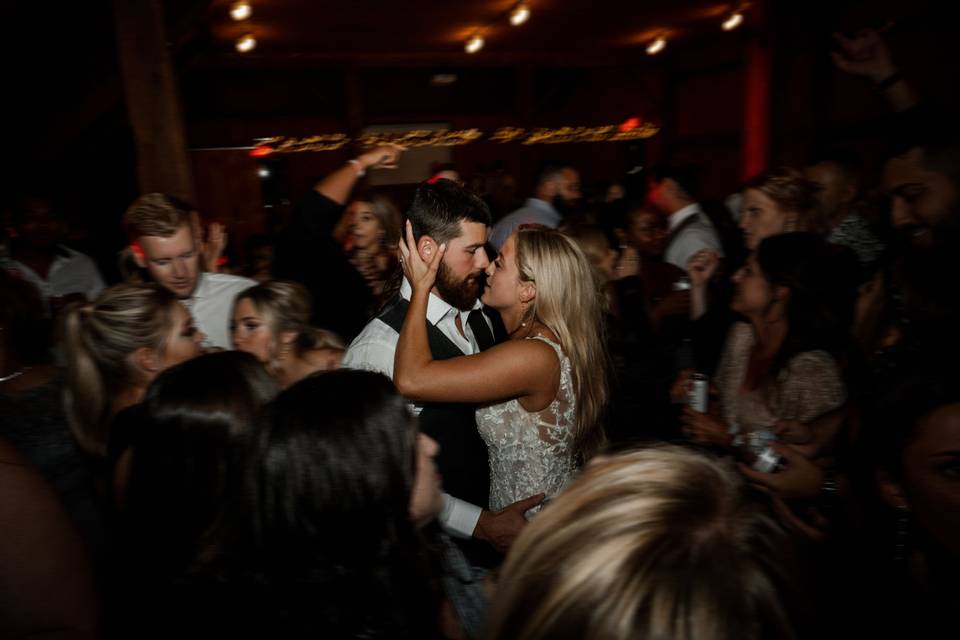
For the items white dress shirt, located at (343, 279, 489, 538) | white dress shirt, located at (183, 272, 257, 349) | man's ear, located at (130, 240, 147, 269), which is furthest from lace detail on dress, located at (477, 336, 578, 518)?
man's ear, located at (130, 240, 147, 269)

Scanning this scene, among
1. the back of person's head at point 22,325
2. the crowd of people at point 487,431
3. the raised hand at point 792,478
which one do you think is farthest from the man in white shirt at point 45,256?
the raised hand at point 792,478

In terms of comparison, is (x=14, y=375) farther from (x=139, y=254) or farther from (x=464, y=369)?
(x=464, y=369)

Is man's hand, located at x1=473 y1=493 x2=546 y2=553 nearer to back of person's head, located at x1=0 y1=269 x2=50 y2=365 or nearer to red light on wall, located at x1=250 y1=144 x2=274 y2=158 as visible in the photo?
back of person's head, located at x1=0 y1=269 x2=50 y2=365

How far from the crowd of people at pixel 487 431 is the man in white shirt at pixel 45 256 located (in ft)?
0.08

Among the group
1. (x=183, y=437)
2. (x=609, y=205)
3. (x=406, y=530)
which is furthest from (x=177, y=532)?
(x=609, y=205)

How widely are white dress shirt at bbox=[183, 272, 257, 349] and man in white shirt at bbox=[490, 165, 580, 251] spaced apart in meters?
2.20

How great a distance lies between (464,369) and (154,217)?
1.82 meters

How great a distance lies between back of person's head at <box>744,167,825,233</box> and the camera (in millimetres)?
3148

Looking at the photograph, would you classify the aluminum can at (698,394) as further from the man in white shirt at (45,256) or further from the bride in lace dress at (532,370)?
the man in white shirt at (45,256)

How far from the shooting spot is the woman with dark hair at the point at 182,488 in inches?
42.8

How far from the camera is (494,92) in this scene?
38.1 feet

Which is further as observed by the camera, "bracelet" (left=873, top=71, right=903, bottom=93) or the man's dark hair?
the man's dark hair

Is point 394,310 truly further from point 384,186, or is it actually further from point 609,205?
point 384,186

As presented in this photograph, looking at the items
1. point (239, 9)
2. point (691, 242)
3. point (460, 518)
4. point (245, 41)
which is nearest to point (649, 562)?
point (460, 518)
